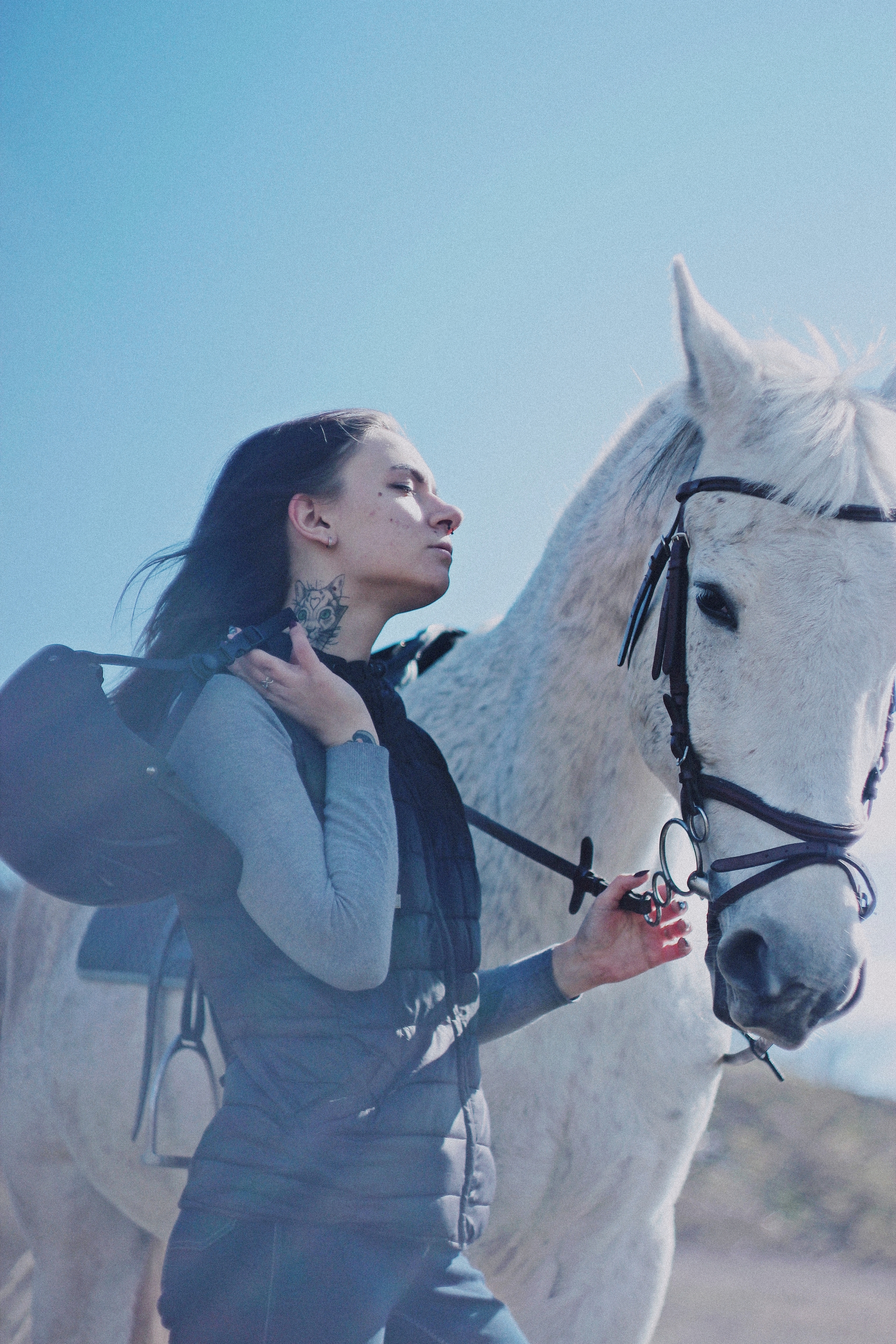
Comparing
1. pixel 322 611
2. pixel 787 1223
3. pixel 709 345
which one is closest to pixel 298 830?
pixel 322 611

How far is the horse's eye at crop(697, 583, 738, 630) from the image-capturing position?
5.27 feet

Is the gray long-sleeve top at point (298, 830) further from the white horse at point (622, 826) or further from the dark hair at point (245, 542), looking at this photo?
the white horse at point (622, 826)

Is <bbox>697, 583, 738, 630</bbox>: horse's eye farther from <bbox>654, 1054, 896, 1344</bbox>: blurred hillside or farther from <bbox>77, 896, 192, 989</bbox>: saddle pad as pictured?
<bbox>654, 1054, 896, 1344</bbox>: blurred hillside

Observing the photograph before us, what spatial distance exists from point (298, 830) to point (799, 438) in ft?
3.22

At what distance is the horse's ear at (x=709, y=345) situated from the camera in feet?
6.03

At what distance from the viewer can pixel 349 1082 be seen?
1256 millimetres

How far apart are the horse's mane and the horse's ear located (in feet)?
0.11

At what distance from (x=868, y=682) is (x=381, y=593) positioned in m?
0.70

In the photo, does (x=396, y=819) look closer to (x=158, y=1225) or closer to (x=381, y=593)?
(x=381, y=593)

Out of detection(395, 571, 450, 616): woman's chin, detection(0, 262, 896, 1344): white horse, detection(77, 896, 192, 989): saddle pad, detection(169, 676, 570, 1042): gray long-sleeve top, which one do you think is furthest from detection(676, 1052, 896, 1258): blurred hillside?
detection(169, 676, 570, 1042): gray long-sleeve top

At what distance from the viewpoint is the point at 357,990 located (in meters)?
1.28

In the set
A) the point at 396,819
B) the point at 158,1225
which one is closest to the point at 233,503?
the point at 396,819

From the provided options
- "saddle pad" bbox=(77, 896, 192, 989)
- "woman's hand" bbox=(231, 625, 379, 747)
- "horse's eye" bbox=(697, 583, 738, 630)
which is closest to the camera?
"woman's hand" bbox=(231, 625, 379, 747)

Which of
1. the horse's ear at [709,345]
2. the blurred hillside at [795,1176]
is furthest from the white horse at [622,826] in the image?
the blurred hillside at [795,1176]
